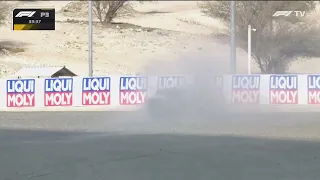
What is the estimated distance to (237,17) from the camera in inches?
2392

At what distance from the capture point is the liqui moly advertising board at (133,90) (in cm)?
3491

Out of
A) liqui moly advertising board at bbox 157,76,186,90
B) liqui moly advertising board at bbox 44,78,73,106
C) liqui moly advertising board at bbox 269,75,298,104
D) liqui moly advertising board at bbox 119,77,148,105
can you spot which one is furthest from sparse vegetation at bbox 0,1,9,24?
liqui moly advertising board at bbox 269,75,298,104

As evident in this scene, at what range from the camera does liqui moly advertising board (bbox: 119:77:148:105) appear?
115 feet

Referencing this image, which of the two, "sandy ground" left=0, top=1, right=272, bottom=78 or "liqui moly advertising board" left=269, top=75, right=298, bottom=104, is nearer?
"liqui moly advertising board" left=269, top=75, right=298, bottom=104

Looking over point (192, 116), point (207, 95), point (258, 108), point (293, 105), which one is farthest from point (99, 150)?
point (293, 105)

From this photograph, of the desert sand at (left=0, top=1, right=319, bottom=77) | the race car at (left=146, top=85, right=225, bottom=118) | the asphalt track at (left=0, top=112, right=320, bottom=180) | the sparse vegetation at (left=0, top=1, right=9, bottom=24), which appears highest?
the sparse vegetation at (left=0, top=1, right=9, bottom=24)

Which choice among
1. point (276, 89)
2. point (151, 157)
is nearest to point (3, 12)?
point (276, 89)

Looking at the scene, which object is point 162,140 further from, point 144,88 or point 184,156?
point 144,88

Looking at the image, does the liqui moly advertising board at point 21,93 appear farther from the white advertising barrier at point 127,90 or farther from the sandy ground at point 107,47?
the sandy ground at point 107,47

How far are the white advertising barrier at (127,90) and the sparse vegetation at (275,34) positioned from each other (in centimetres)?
1964

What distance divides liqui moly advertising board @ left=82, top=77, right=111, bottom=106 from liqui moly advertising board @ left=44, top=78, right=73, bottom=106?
2.26 feet

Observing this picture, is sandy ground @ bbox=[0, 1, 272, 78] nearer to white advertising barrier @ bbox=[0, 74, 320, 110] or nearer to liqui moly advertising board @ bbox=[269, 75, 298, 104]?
liqui moly advertising board @ bbox=[269, 75, 298, 104]

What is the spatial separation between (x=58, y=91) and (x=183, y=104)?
28.8ft

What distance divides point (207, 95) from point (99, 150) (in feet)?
48.2
